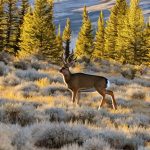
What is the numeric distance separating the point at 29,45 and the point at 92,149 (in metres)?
44.7

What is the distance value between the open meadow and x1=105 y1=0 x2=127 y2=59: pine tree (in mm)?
48690

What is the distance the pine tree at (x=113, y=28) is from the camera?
68625 millimetres

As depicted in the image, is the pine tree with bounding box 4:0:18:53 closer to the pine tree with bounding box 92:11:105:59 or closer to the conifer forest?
the conifer forest

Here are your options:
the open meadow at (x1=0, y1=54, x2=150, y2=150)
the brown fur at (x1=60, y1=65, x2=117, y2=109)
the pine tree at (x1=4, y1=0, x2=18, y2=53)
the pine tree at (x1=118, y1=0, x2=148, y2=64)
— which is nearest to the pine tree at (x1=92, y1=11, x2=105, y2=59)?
the pine tree at (x1=118, y1=0, x2=148, y2=64)

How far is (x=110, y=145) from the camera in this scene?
362 inches

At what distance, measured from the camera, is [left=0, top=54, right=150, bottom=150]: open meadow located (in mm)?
8789

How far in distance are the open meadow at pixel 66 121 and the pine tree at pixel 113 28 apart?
48690 millimetres

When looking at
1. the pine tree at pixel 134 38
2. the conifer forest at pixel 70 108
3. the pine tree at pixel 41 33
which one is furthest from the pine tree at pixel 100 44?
the conifer forest at pixel 70 108

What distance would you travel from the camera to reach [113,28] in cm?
7012

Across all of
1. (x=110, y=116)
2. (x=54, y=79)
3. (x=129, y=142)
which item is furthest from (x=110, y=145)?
(x=54, y=79)

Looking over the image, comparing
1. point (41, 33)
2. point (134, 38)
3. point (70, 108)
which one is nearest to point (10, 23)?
point (41, 33)

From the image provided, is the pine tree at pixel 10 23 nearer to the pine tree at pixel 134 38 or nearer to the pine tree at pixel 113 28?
the pine tree at pixel 134 38

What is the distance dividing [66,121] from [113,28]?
59110 millimetres

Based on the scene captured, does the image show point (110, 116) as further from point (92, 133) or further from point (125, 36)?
point (125, 36)
